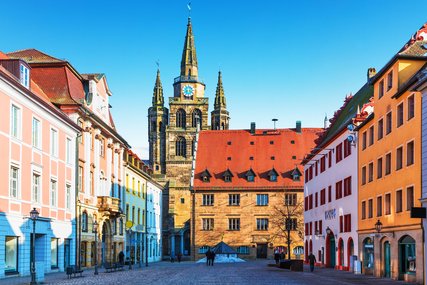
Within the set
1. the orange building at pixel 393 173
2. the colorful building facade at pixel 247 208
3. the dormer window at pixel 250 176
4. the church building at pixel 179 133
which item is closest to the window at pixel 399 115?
the orange building at pixel 393 173

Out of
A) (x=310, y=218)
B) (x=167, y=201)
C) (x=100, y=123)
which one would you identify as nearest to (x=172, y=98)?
(x=167, y=201)

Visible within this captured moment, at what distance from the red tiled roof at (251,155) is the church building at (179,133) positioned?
16.6 meters

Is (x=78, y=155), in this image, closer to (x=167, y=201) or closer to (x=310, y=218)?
(x=310, y=218)

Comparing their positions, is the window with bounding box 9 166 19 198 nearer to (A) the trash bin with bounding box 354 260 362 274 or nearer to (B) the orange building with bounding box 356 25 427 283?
(B) the orange building with bounding box 356 25 427 283

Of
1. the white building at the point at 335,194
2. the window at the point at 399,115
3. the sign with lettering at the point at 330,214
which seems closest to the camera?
the window at the point at 399,115

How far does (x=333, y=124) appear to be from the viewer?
2576 inches

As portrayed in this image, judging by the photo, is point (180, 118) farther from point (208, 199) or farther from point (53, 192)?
point (53, 192)

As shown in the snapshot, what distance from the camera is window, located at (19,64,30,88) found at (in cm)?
4081

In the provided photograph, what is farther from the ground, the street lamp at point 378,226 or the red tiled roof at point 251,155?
the red tiled roof at point 251,155

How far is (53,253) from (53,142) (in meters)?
7.12

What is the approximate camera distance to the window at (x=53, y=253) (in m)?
45.7

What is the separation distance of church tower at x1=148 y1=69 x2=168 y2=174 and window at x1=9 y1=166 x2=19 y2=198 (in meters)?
93.0

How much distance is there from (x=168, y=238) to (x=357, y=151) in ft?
272

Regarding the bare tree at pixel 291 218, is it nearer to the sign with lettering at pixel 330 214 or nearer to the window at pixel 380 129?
the sign with lettering at pixel 330 214
